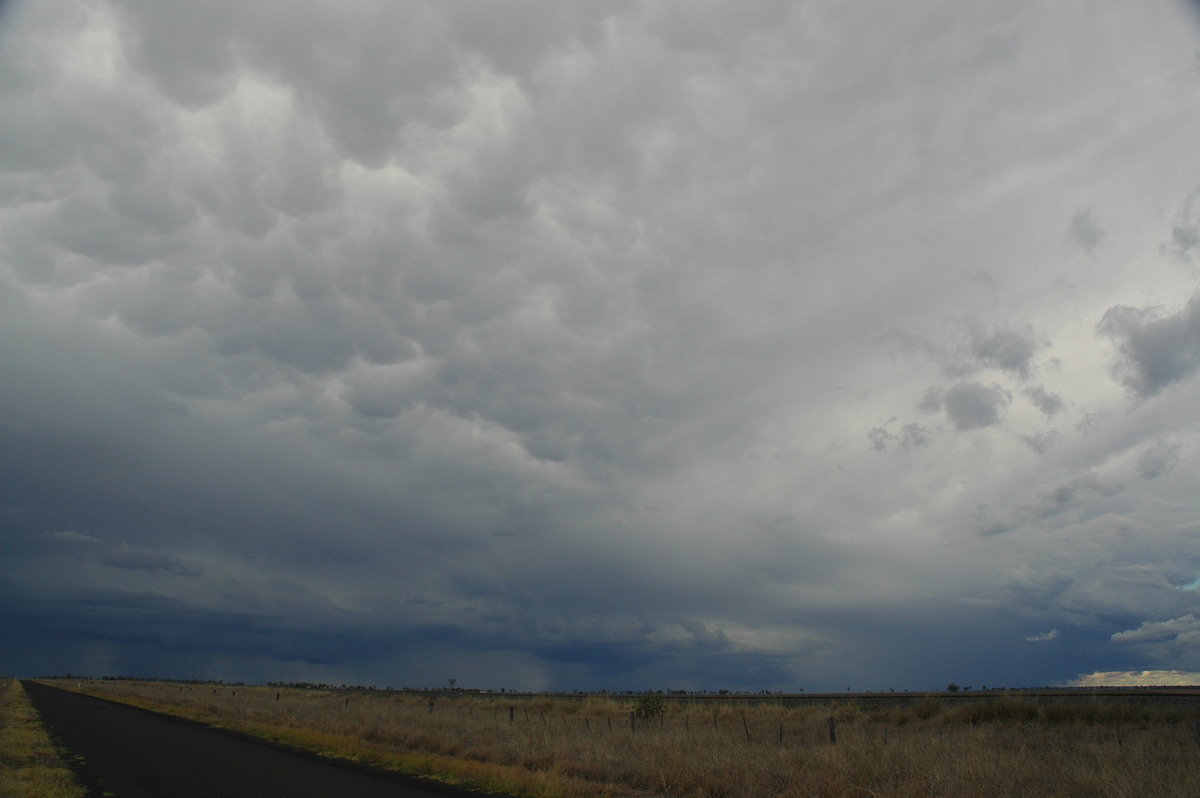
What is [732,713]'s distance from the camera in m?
48.3

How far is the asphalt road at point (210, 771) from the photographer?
1596 centimetres

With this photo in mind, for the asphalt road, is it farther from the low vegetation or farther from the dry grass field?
the dry grass field

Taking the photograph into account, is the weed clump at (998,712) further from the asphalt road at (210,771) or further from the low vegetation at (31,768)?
the low vegetation at (31,768)

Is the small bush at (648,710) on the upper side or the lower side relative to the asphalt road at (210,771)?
lower

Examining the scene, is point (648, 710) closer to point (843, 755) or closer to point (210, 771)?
point (843, 755)

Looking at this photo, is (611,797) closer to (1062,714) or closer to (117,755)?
(117,755)

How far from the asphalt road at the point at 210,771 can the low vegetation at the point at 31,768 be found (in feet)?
1.47

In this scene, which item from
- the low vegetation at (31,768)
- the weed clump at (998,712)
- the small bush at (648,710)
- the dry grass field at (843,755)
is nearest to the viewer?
the dry grass field at (843,755)

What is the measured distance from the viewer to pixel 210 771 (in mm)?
19000

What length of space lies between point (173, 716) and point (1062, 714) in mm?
51544

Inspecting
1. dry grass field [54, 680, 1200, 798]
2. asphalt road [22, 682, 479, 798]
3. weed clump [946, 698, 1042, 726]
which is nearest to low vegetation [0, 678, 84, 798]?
asphalt road [22, 682, 479, 798]

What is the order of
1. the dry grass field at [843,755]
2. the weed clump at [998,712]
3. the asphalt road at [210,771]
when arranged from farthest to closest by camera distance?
the weed clump at [998,712] < the asphalt road at [210,771] < the dry grass field at [843,755]

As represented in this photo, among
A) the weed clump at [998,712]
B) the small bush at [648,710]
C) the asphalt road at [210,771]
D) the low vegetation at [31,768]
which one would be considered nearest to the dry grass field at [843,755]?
the weed clump at [998,712]

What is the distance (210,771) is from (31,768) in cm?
496
